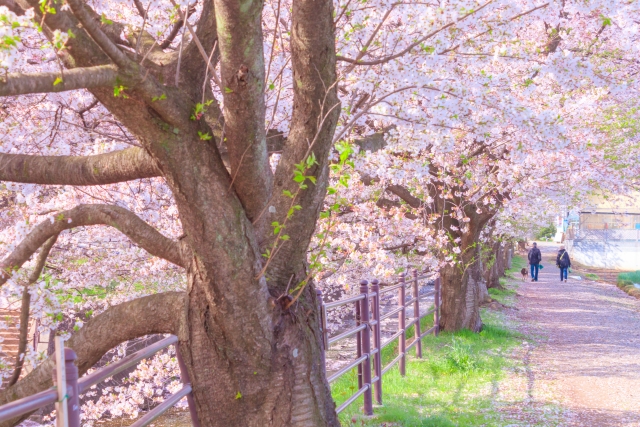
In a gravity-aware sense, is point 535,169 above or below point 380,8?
below

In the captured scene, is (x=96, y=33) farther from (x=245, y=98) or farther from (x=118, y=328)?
(x=118, y=328)

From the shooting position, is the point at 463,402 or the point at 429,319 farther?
the point at 429,319

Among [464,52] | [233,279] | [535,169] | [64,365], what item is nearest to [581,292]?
[535,169]

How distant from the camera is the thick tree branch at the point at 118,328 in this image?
12.8 ft

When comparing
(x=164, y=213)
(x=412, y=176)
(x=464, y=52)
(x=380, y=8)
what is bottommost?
(x=164, y=213)

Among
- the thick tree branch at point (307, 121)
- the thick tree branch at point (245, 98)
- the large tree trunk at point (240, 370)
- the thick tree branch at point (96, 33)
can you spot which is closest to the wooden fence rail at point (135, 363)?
the large tree trunk at point (240, 370)

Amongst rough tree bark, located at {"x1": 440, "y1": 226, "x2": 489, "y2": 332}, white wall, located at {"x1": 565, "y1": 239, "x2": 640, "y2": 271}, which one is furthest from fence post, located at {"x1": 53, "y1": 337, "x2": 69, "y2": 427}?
white wall, located at {"x1": 565, "y1": 239, "x2": 640, "y2": 271}

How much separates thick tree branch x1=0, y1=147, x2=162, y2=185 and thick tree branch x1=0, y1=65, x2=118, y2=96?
899 mm

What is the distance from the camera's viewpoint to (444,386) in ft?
27.1

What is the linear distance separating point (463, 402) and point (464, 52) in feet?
13.4

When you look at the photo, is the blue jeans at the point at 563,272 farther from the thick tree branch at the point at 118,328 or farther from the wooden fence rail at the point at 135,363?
the thick tree branch at the point at 118,328

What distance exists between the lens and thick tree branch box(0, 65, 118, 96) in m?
2.50

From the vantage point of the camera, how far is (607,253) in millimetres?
32312

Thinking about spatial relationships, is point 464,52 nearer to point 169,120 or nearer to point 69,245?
point 169,120
